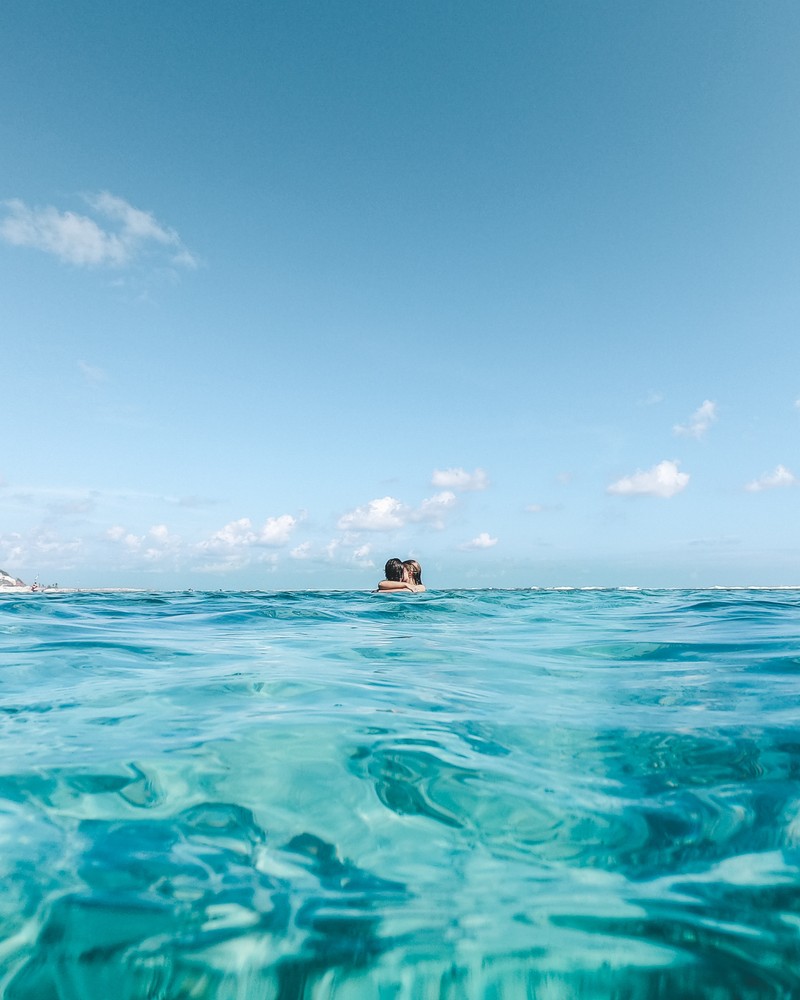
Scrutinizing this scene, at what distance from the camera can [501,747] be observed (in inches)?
132

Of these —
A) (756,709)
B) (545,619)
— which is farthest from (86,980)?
(545,619)

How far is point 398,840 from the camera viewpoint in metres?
2.39

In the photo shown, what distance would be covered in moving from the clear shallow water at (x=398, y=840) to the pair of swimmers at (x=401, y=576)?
15.0m

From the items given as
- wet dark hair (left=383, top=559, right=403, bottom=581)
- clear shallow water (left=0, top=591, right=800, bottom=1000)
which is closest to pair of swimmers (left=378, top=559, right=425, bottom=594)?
wet dark hair (left=383, top=559, right=403, bottom=581)

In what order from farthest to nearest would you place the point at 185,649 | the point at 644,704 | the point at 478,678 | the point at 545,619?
the point at 545,619 < the point at 185,649 < the point at 478,678 < the point at 644,704

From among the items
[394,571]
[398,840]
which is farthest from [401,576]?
[398,840]

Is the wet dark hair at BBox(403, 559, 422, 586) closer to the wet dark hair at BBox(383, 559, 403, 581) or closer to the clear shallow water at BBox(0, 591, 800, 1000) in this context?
the wet dark hair at BBox(383, 559, 403, 581)

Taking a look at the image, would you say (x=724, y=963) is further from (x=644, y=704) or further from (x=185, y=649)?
(x=185, y=649)

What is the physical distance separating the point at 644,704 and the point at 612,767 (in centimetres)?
140

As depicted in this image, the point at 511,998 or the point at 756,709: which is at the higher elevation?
the point at 756,709

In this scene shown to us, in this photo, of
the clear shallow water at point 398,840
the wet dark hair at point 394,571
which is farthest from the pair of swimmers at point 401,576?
the clear shallow water at point 398,840

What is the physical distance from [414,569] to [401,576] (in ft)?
2.46

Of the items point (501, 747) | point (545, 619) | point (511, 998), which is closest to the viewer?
point (511, 998)

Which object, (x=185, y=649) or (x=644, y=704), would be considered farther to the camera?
(x=185, y=649)
